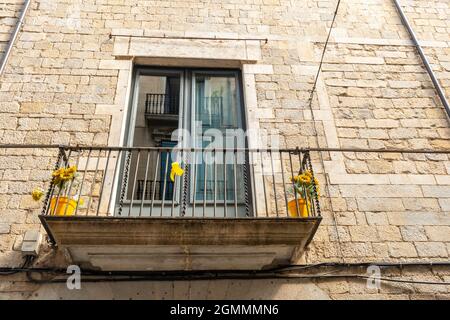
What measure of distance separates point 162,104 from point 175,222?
2.07 metres

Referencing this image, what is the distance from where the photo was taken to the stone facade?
3.83m

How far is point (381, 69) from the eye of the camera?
5.44m

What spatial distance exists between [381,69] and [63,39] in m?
4.38

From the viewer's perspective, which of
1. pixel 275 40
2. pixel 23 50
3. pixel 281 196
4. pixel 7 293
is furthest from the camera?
pixel 275 40

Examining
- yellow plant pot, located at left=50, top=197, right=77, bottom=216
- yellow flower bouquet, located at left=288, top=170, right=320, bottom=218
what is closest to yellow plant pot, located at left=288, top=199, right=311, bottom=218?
yellow flower bouquet, located at left=288, top=170, right=320, bottom=218

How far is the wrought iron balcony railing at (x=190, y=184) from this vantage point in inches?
157

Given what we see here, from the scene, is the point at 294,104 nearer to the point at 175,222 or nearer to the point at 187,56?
the point at 187,56

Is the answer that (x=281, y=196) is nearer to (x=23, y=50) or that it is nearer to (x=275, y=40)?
(x=275, y=40)

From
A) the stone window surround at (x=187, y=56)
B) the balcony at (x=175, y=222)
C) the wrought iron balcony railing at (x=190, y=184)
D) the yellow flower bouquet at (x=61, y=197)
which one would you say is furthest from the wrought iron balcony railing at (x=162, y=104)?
the yellow flower bouquet at (x=61, y=197)

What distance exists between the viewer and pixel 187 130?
478cm

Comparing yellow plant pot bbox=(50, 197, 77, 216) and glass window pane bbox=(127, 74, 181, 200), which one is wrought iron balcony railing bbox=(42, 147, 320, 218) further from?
yellow plant pot bbox=(50, 197, 77, 216)

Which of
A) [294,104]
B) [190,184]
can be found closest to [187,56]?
[294,104]

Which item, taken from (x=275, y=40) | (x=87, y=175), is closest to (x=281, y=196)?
(x=87, y=175)

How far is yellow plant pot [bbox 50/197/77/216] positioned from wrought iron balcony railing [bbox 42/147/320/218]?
0.53ft
